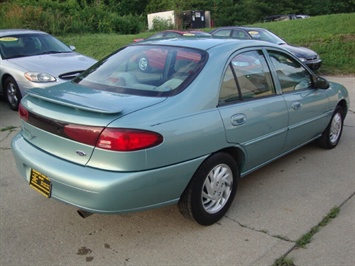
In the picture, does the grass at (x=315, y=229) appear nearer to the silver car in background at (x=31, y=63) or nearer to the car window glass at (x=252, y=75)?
the car window glass at (x=252, y=75)

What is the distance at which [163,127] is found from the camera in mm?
2615

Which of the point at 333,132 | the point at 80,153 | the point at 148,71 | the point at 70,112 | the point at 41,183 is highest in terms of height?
the point at 148,71

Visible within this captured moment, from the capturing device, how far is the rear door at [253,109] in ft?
10.3

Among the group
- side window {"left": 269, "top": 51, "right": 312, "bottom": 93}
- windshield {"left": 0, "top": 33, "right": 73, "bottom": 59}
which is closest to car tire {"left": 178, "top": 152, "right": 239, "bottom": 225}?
side window {"left": 269, "top": 51, "right": 312, "bottom": 93}

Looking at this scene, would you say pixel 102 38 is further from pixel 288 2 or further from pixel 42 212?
pixel 288 2

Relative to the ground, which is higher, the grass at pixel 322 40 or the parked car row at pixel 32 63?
the parked car row at pixel 32 63

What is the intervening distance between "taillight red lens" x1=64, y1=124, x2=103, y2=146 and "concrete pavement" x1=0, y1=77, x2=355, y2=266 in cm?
86

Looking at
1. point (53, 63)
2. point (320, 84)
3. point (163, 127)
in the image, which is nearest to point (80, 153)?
point (163, 127)

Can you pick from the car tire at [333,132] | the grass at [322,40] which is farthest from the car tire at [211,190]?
the grass at [322,40]

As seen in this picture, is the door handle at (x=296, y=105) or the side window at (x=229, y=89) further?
the door handle at (x=296, y=105)

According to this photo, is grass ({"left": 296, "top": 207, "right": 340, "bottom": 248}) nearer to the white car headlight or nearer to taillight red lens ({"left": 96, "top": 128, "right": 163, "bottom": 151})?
taillight red lens ({"left": 96, "top": 128, "right": 163, "bottom": 151})

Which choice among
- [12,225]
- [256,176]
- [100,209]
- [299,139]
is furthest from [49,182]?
[299,139]

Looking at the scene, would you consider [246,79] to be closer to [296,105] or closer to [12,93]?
[296,105]

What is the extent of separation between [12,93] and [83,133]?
16.2 ft
